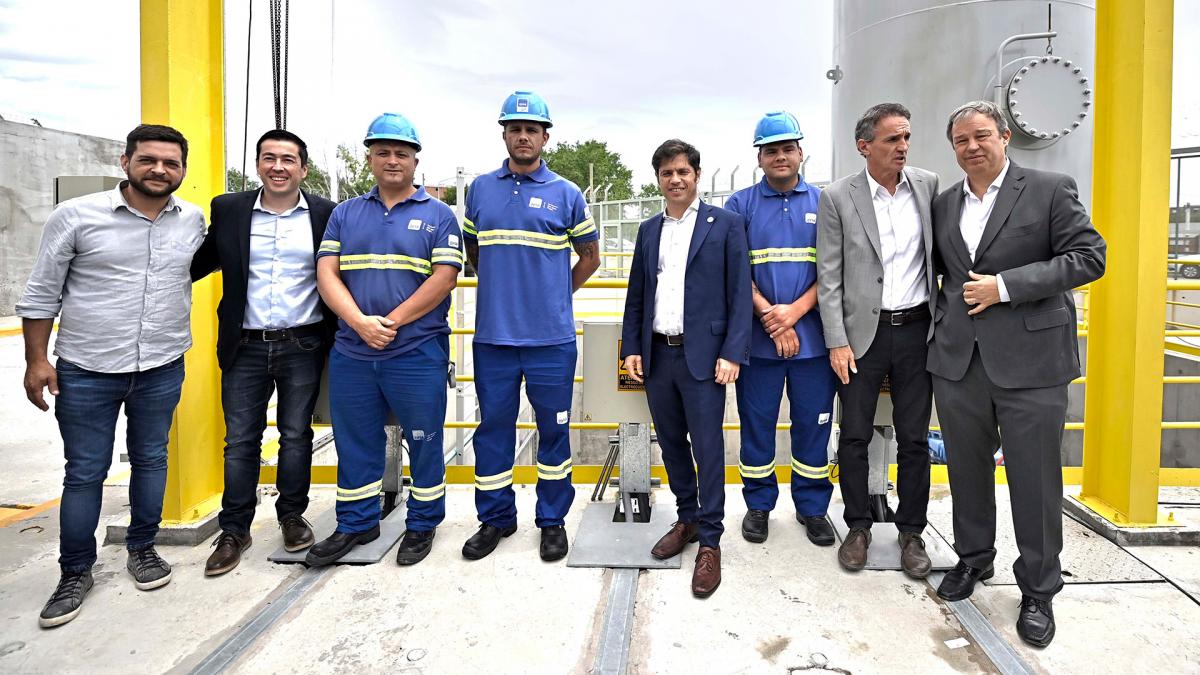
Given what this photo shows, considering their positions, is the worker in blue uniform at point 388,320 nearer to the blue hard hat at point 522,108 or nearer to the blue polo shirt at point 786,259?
the blue hard hat at point 522,108

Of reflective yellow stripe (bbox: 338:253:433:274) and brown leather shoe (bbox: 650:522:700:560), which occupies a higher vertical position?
reflective yellow stripe (bbox: 338:253:433:274)

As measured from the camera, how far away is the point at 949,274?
2795 millimetres

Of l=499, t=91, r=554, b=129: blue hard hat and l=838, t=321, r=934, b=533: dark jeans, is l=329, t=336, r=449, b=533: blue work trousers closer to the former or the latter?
l=499, t=91, r=554, b=129: blue hard hat

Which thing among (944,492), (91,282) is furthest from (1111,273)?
(91,282)

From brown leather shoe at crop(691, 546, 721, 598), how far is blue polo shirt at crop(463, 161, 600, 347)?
1.19 m

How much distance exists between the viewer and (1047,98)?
5586 millimetres

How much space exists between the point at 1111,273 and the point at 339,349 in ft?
12.6

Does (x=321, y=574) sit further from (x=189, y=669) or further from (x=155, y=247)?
(x=155, y=247)

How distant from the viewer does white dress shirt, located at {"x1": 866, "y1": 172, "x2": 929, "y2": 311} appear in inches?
117

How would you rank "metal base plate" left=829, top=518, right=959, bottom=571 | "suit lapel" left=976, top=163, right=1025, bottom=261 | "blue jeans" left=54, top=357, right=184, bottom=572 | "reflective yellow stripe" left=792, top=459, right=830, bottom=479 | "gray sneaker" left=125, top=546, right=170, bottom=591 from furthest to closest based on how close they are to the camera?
"reflective yellow stripe" left=792, top=459, right=830, bottom=479, "metal base plate" left=829, top=518, right=959, bottom=571, "gray sneaker" left=125, top=546, right=170, bottom=591, "blue jeans" left=54, top=357, right=184, bottom=572, "suit lapel" left=976, top=163, right=1025, bottom=261

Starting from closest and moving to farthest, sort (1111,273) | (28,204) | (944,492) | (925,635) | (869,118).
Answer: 1. (925,635)
2. (869,118)
3. (1111,273)
4. (944,492)
5. (28,204)

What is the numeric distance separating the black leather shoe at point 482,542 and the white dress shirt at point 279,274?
1319 mm

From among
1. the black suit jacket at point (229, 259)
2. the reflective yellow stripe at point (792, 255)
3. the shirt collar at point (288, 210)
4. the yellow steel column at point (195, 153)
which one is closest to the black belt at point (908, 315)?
the reflective yellow stripe at point (792, 255)

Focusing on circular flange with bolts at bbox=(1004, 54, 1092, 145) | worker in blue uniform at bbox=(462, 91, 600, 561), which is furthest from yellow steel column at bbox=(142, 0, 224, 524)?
circular flange with bolts at bbox=(1004, 54, 1092, 145)
